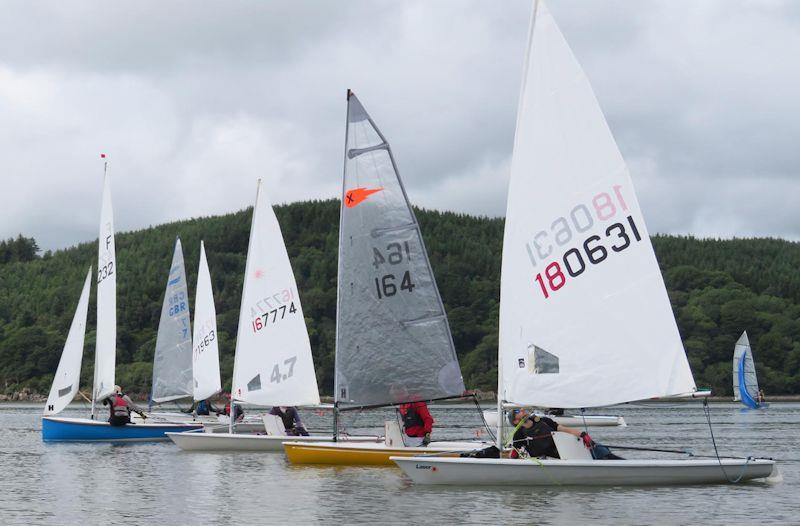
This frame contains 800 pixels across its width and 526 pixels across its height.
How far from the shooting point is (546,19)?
64.3ft

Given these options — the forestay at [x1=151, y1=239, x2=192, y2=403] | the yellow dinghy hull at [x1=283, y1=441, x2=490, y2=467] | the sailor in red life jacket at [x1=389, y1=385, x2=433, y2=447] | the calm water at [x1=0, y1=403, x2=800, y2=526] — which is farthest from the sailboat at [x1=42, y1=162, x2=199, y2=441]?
the sailor in red life jacket at [x1=389, y1=385, x2=433, y2=447]

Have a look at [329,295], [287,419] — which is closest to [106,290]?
[287,419]

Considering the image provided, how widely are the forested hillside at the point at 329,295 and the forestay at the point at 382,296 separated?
90.8 m

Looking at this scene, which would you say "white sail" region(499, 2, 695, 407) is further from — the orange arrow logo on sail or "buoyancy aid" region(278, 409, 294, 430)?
"buoyancy aid" region(278, 409, 294, 430)

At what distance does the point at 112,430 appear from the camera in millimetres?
37625

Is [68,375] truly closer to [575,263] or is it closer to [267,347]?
[267,347]

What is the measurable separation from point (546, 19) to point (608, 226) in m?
3.77

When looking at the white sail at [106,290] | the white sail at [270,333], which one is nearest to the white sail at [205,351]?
the white sail at [106,290]

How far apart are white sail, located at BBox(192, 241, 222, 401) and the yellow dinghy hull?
638 inches

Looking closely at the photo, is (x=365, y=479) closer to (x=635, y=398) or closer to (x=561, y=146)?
(x=635, y=398)

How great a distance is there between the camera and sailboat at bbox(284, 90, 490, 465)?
2562cm

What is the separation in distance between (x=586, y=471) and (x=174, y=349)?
2766 centimetres

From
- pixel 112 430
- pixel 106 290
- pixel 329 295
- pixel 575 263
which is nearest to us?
pixel 575 263

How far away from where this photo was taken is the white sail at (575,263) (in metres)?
19.9
